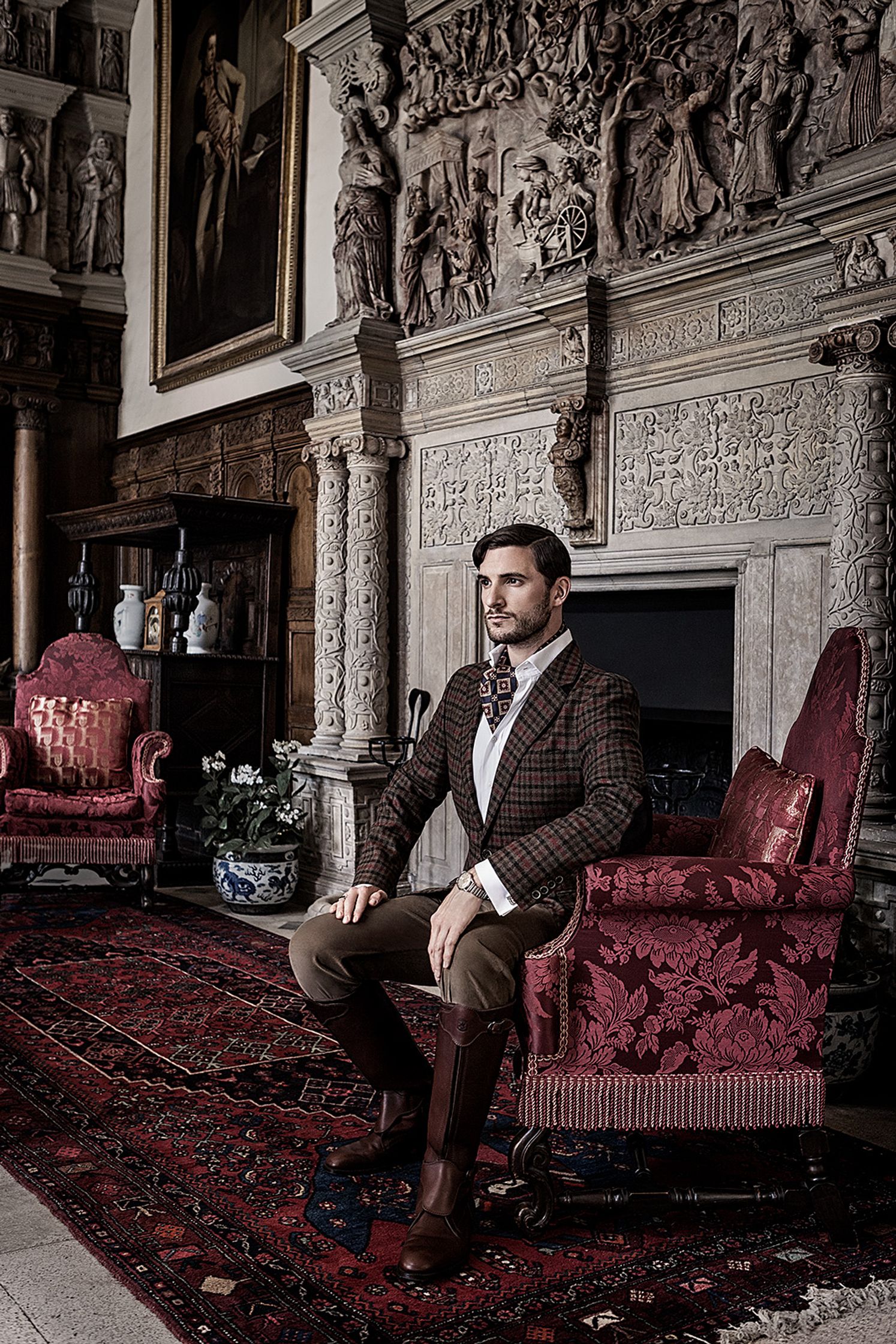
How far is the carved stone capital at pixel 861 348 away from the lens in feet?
13.8

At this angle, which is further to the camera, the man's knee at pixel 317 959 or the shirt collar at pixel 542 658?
the shirt collar at pixel 542 658

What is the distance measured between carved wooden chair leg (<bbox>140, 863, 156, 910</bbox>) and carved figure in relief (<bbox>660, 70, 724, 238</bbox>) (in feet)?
12.7

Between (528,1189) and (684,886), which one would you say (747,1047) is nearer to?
(684,886)

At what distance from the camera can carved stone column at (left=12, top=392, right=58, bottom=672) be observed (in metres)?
9.95

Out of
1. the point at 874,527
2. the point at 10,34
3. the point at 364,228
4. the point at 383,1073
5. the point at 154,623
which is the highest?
the point at 10,34

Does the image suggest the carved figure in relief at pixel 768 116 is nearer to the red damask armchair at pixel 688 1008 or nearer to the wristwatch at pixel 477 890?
the red damask armchair at pixel 688 1008

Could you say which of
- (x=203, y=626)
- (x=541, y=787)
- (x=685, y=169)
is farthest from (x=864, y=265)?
(x=203, y=626)

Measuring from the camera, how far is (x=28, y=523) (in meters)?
10.0

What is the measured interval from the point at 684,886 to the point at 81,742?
4.61m

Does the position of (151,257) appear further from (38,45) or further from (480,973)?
(480,973)

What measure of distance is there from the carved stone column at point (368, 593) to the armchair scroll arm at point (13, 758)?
5.37 feet

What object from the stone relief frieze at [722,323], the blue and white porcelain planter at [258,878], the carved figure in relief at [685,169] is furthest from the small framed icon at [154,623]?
the carved figure in relief at [685,169]

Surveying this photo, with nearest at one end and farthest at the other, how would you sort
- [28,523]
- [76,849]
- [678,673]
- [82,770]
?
1. [678,673]
2. [76,849]
3. [82,770]
4. [28,523]

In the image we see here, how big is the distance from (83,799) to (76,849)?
0.25 meters
